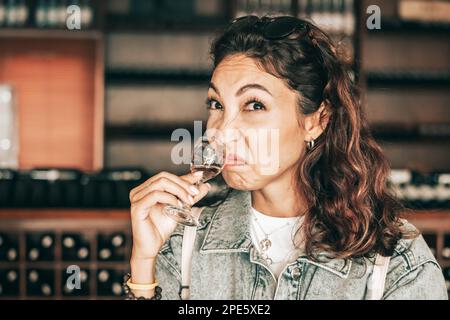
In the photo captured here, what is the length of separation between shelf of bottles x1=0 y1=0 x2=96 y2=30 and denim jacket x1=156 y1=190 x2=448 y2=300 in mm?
2736

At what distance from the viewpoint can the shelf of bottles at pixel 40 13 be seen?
12.9 feet

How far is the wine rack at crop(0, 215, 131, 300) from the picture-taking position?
289cm

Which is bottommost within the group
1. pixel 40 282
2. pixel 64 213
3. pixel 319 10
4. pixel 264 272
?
pixel 40 282

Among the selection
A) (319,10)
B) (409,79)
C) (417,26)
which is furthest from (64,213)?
(417,26)

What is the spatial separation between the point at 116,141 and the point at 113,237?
149 centimetres

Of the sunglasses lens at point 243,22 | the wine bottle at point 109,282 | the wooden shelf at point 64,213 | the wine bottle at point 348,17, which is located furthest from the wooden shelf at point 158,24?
the sunglasses lens at point 243,22

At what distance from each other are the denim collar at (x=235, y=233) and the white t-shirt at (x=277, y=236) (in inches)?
1.4

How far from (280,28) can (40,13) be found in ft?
9.25

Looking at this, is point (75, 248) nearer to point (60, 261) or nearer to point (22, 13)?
point (60, 261)

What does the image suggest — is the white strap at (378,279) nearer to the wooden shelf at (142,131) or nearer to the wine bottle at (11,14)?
the wooden shelf at (142,131)

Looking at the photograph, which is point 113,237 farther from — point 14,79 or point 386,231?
point 14,79

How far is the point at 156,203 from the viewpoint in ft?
5.01

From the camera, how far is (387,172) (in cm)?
170
